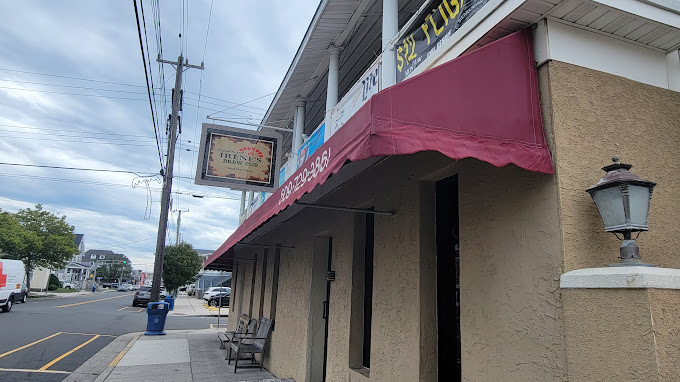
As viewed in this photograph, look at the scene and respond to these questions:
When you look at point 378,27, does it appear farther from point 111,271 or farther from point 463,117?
point 111,271

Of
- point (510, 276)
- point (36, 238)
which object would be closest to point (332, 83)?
point (510, 276)

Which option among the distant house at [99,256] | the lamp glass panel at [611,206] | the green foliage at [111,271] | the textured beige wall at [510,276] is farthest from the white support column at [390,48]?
the distant house at [99,256]

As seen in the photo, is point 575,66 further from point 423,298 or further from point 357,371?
point 357,371

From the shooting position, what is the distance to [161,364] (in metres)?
8.87

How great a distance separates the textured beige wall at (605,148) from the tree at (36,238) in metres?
42.3

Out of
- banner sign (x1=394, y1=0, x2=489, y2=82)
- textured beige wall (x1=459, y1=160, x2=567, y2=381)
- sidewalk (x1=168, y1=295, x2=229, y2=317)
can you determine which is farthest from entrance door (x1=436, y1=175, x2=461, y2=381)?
sidewalk (x1=168, y1=295, x2=229, y2=317)

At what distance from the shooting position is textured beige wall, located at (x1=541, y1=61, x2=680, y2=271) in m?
2.66

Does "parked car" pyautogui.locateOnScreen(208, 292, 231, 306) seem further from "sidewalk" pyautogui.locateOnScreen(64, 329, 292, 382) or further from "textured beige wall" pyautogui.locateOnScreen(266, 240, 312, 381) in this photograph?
"textured beige wall" pyautogui.locateOnScreen(266, 240, 312, 381)

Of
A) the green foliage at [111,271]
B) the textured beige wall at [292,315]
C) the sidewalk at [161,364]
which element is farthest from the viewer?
the green foliage at [111,271]

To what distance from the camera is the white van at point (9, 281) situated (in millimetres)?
20266

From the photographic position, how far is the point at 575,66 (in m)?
3.04

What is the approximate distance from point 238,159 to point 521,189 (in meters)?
6.35

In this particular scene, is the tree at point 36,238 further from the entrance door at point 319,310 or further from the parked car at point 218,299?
the entrance door at point 319,310

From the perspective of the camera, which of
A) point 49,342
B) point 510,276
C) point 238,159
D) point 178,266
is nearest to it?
point 510,276
